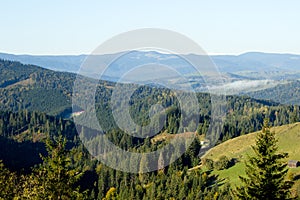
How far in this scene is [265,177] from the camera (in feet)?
120

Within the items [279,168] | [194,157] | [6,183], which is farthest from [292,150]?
[6,183]

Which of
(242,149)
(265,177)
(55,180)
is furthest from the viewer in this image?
(242,149)

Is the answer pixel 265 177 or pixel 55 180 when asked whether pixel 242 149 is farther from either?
pixel 55 180

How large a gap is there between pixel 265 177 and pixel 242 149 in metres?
132

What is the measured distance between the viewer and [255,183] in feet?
120

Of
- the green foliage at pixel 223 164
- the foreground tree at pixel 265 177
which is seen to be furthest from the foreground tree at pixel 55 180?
the green foliage at pixel 223 164

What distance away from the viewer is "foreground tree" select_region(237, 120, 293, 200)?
36188 mm

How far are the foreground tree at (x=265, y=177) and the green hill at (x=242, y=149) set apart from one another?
8413 centimetres

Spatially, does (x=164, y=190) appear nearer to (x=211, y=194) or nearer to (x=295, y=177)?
(x=211, y=194)

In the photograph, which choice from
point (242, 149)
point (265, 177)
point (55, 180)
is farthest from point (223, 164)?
point (55, 180)

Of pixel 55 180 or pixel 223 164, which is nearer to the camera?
pixel 55 180

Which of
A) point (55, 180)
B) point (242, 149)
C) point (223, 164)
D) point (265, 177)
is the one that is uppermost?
point (55, 180)

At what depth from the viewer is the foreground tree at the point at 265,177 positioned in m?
36.2

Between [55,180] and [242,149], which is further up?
[55,180]
